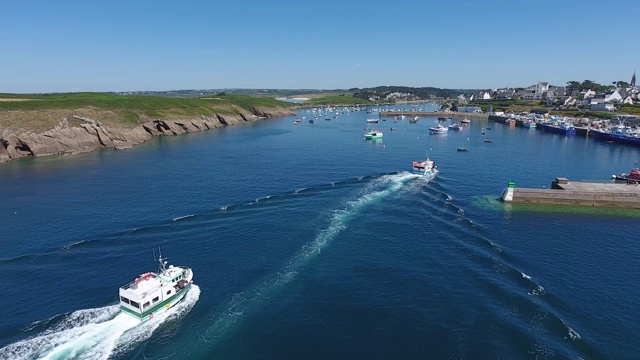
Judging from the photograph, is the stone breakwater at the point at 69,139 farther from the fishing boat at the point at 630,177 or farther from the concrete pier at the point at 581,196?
the fishing boat at the point at 630,177

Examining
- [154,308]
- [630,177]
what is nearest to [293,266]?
[154,308]

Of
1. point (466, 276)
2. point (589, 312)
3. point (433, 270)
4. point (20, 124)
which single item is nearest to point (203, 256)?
point (433, 270)

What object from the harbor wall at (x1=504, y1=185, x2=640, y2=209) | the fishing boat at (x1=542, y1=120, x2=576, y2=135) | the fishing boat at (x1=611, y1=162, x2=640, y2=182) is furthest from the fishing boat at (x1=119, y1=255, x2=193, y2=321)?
the fishing boat at (x1=542, y1=120, x2=576, y2=135)

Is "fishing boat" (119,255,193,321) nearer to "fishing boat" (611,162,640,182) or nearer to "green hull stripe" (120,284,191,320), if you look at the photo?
"green hull stripe" (120,284,191,320)

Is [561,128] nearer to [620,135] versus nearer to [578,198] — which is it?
[620,135]

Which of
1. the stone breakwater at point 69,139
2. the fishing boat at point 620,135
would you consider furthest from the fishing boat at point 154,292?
the fishing boat at point 620,135

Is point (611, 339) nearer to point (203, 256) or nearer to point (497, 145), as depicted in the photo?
point (203, 256)
